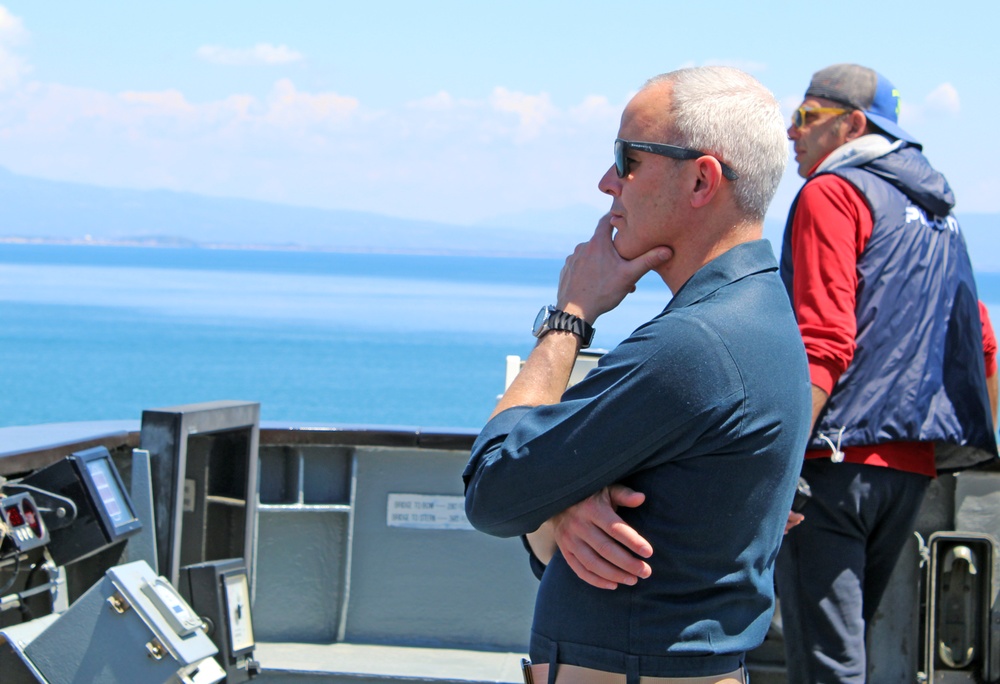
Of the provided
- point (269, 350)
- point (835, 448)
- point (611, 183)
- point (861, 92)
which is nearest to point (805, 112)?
point (861, 92)

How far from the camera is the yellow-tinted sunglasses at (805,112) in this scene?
360 cm

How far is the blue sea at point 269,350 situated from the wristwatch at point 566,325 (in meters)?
2.69

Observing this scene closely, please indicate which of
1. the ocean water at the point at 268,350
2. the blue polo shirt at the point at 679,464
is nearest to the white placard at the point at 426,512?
the blue polo shirt at the point at 679,464

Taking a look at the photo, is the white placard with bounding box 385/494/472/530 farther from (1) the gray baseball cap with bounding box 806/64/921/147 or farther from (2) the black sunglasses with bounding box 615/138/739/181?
(2) the black sunglasses with bounding box 615/138/739/181

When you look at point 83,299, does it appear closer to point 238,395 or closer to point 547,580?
point 238,395

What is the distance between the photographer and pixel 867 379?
10.7 ft

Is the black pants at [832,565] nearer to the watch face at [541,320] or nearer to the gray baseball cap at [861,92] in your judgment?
the gray baseball cap at [861,92]

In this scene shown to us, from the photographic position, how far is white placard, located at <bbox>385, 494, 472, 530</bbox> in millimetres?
4906

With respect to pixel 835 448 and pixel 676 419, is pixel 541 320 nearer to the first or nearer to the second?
pixel 676 419

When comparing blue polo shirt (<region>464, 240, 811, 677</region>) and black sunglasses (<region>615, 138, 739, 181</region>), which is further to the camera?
black sunglasses (<region>615, 138, 739, 181</region>)

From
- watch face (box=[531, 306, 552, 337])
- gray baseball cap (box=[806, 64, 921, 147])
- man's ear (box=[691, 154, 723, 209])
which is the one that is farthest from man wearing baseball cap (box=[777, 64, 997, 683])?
man's ear (box=[691, 154, 723, 209])

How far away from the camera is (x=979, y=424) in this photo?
3.40 meters

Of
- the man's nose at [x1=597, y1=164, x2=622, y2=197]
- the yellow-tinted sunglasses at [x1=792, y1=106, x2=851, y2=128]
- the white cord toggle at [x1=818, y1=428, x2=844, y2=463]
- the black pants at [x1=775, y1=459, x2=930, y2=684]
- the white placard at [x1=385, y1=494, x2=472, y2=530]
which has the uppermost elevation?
the yellow-tinted sunglasses at [x1=792, y1=106, x2=851, y2=128]

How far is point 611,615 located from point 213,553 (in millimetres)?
2721
